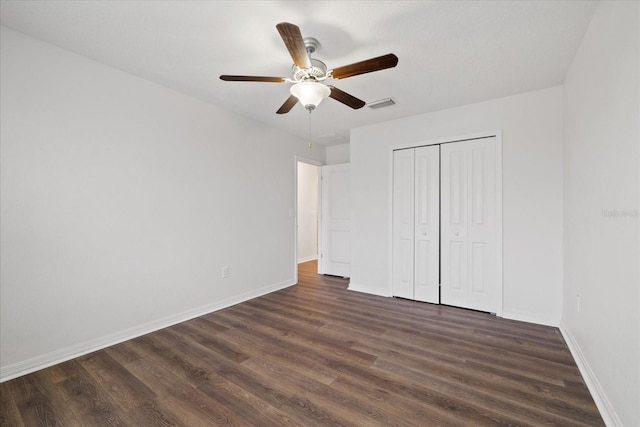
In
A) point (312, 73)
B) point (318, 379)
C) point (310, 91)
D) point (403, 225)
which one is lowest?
point (318, 379)

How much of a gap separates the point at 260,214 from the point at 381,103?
7.46 feet

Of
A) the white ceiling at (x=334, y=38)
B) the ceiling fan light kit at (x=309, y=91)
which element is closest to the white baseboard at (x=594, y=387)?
the white ceiling at (x=334, y=38)

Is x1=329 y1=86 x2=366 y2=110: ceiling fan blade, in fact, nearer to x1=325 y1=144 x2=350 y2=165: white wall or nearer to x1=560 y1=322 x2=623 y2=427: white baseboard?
x1=560 y1=322 x2=623 y2=427: white baseboard

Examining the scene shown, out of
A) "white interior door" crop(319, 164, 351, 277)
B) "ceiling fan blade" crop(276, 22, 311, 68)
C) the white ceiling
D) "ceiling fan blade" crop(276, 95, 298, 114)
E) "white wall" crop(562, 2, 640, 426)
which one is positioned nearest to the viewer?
"white wall" crop(562, 2, 640, 426)

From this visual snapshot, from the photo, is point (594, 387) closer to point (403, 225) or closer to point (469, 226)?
point (469, 226)

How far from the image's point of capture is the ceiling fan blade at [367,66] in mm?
1693

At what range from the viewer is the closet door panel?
3854 mm

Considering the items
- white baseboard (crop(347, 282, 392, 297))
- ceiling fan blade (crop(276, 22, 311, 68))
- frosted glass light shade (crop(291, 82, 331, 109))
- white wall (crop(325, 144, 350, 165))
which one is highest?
white wall (crop(325, 144, 350, 165))

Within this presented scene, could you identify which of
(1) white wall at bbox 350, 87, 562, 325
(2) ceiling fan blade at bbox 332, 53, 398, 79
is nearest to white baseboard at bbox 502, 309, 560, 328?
(1) white wall at bbox 350, 87, 562, 325

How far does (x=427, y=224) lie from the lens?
372 cm

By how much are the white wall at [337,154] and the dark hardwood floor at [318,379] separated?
10.5ft

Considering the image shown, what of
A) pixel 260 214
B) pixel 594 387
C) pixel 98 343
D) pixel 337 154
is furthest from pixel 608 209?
pixel 337 154

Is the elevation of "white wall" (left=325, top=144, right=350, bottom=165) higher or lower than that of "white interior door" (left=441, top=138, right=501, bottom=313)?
higher

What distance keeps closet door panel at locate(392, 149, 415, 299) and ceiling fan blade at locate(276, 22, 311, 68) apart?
2.41 m
